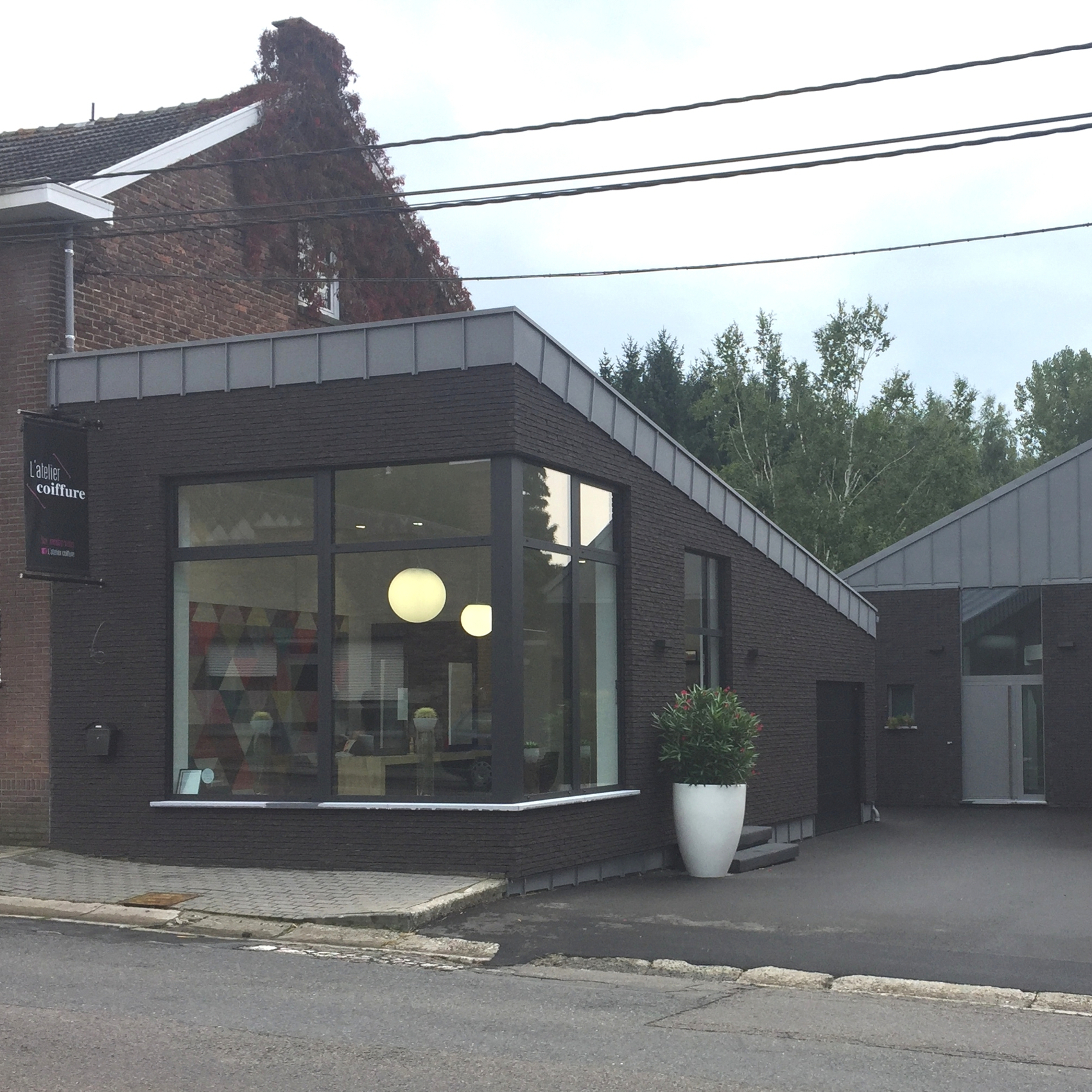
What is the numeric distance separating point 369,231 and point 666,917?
12562 millimetres

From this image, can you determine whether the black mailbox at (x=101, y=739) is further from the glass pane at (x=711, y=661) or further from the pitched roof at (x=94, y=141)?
the glass pane at (x=711, y=661)

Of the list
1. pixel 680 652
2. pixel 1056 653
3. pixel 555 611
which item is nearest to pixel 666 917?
pixel 555 611

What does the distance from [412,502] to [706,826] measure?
4.55 m

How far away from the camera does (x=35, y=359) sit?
14.1 metres

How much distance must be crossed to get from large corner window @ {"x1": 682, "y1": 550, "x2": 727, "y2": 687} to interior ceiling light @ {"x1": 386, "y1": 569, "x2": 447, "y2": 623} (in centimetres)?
413

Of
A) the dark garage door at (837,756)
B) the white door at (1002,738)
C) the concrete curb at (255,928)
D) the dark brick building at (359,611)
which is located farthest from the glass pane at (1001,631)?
the concrete curb at (255,928)

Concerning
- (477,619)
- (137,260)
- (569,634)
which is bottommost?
(569,634)

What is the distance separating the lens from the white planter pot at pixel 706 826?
14266mm

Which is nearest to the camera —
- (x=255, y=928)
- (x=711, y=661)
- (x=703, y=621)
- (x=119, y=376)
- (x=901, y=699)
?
(x=255, y=928)

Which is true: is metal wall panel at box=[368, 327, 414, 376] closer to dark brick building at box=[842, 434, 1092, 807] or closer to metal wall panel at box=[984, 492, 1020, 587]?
dark brick building at box=[842, 434, 1092, 807]

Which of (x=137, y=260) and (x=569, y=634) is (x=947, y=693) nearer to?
(x=569, y=634)

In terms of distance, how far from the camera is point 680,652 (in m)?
15.7

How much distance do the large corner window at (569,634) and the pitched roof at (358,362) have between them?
0.87 meters

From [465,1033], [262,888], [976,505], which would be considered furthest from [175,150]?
[976,505]
